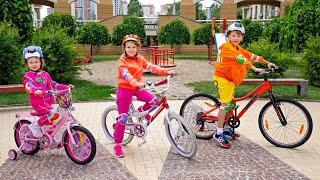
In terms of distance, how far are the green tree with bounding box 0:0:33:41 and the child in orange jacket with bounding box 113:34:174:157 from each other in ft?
24.8

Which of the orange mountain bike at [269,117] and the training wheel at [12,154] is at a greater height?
the orange mountain bike at [269,117]

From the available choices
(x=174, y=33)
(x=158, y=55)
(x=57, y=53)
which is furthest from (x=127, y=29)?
(x=57, y=53)

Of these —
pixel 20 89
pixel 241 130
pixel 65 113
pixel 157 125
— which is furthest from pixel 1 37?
pixel 241 130

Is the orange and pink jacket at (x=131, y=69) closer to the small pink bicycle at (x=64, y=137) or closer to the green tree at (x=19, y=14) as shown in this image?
the small pink bicycle at (x=64, y=137)

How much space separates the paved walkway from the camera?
14.7 feet

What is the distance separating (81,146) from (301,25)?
1231 centimetres

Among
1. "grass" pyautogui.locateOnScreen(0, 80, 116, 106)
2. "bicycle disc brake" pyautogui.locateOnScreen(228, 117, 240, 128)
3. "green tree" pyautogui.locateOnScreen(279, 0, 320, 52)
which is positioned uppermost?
"green tree" pyautogui.locateOnScreen(279, 0, 320, 52)

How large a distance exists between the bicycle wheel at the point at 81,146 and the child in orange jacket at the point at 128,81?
0.53 m

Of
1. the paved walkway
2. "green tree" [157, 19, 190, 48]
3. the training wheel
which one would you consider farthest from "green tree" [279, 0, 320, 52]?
the training wheel

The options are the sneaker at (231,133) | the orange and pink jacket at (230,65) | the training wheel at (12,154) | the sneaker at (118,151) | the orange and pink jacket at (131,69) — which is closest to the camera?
the orange and pink jacket at (131,69)

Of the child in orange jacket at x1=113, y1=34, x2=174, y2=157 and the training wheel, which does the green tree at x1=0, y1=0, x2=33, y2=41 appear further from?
the child in orange jacket at x1=113, y1=34, x2=174, y2=157

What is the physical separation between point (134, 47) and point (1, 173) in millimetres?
2315

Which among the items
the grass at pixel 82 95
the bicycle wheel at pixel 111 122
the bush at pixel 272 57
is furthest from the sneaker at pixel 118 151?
the bush at pixel 272 57

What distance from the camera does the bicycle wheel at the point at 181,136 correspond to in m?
4.76
